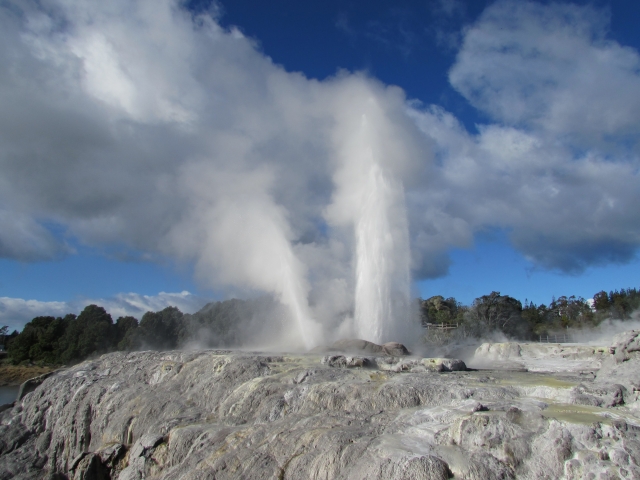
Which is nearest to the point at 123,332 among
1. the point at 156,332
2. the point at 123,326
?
the point at 123,326

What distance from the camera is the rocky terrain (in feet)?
24.5

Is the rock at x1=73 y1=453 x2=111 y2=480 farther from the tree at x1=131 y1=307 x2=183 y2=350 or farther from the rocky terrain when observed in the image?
the tree at x1=131 y1=307 x2=183 y2=350

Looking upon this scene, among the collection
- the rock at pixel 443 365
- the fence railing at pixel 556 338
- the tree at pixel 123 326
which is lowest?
the rock at pixel 443 365

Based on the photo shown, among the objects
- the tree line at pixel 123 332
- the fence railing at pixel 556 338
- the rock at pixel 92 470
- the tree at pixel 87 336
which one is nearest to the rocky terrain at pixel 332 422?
the rock at pixel 92 470

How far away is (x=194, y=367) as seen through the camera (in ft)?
54.0

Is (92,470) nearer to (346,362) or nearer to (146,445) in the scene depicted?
(146,445)

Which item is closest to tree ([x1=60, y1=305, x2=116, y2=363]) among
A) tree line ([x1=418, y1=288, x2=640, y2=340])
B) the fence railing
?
tree line ([x1=418, y1=288, x2=640, y2=340])

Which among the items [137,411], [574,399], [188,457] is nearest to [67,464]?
[137,411]

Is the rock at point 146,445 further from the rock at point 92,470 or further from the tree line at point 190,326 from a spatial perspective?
the tree line at point 190,326

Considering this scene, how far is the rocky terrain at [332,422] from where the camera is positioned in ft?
24.5

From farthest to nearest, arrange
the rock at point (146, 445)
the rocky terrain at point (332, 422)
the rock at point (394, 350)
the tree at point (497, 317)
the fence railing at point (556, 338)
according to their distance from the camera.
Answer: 1. the tree at point (497, 317)
2. the fence railing at point (556, 338)
3. the rock at point (394, 350)
4. the rock at point (146, 445)
5. the rocky terrain at point (332, 422)

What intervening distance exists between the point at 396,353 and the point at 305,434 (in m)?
10.0

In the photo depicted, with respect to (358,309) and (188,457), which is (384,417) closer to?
(188,457)

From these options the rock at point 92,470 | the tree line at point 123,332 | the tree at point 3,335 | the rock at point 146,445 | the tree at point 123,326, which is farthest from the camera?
the tree at point 3,335
